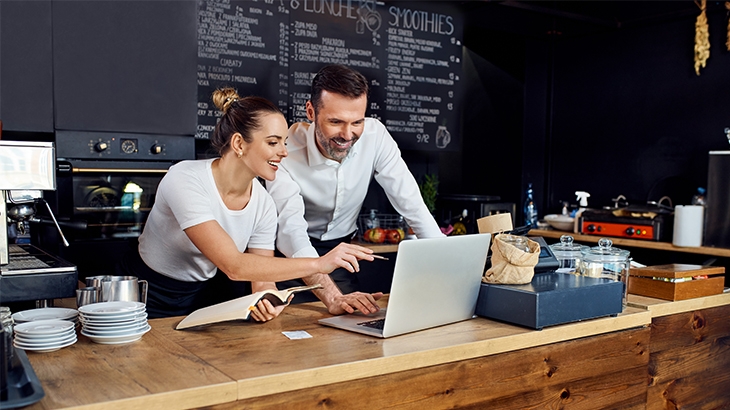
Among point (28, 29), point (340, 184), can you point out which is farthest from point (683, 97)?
point (28, 29)

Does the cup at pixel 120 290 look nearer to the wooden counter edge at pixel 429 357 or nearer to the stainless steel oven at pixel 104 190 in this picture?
the wooden counter edge at pixel 429 357

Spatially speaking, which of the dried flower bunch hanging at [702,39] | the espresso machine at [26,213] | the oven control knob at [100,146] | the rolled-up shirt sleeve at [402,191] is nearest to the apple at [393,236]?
the rolled-up shirt sleeve at [402,191]

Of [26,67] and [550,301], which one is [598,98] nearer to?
[550,301]

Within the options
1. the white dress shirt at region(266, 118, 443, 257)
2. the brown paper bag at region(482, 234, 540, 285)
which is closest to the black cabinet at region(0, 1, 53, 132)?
the white dress shirt at region(266, 118, 443, 257)

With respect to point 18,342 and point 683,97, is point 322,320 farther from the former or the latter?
point 683,97

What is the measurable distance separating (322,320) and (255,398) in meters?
0.53

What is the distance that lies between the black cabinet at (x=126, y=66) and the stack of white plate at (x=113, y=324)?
1.94m

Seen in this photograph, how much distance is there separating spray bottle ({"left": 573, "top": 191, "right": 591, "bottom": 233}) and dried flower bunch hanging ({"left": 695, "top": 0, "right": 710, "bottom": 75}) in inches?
43.0

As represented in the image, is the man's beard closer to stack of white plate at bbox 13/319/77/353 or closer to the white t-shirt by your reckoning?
the white t-shirt

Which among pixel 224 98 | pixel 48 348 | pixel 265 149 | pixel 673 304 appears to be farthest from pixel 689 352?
pixel 48 348

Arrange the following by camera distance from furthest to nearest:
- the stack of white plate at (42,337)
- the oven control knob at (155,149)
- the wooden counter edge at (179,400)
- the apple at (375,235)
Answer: the apple at (375,235)
the oven control knob at (155,149)
the stack of white plate at (42,337)
the wooden counter edge at (179,400)

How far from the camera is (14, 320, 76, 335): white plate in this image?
145cm

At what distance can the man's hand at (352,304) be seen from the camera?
1915 millimetres

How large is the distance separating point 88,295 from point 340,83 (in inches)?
43.7
